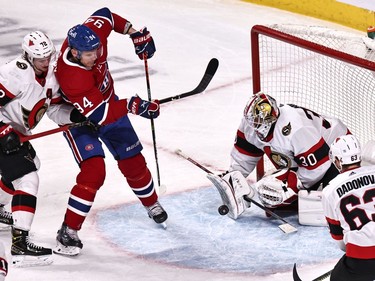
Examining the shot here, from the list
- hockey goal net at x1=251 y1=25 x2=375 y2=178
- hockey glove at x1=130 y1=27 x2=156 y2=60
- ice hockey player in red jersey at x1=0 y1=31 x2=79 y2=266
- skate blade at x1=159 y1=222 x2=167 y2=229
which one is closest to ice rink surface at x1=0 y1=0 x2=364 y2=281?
skate blade at x1=159 y1=222 x2=167 y2=229

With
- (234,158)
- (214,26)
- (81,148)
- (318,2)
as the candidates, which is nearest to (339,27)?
(318,2)

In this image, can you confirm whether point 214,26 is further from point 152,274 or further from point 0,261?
point 0,261

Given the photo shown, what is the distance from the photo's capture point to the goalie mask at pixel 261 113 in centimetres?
484

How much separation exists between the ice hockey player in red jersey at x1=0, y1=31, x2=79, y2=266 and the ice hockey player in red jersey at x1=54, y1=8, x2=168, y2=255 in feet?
0.33

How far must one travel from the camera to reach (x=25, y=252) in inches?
183

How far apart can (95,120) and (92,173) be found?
0.22 m

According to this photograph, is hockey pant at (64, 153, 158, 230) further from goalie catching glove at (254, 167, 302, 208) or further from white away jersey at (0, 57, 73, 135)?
goalie catching glove at (254, 167, 302, 208)

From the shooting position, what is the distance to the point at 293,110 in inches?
195

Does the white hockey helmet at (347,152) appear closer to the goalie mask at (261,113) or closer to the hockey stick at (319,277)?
the hockey stick at (319,277)

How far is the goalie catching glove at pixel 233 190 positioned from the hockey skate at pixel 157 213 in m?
0.26

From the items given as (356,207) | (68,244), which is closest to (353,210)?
(356,207)

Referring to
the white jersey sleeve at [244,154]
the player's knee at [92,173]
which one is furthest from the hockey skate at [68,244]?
the white jersey sleeve at [244,154]

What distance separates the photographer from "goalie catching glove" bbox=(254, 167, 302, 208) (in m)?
5.02

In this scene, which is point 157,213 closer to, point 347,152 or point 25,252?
point 25,252
